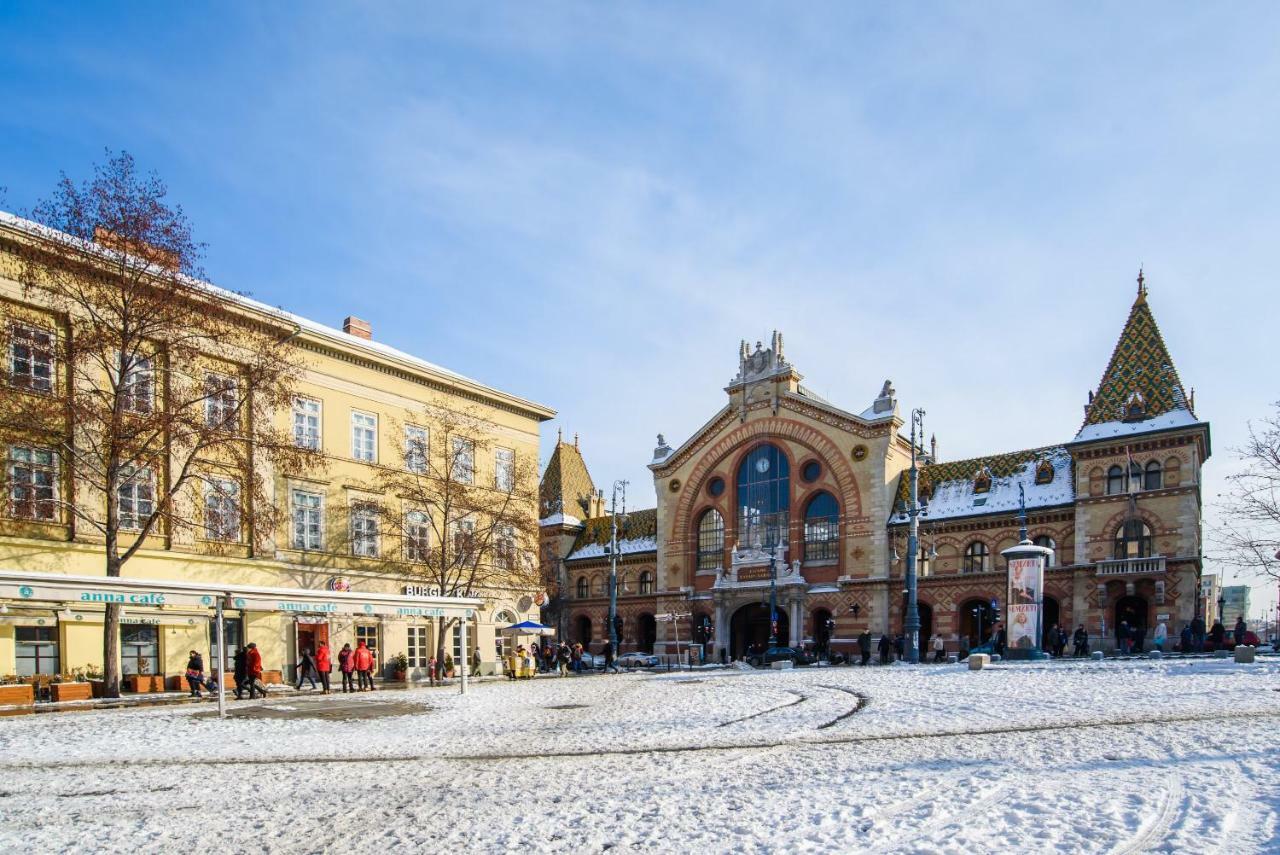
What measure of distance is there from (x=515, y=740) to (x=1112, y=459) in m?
37.4

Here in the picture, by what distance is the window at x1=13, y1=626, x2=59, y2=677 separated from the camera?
83.2 ft

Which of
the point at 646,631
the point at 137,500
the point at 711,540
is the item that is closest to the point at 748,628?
the point at 711,540

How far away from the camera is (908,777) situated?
1022 cm

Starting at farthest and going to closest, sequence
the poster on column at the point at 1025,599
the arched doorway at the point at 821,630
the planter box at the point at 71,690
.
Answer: the arched doorway at the point at 821,630
the poster on column at the point at 1025,599
the planter box at the point at 71,690

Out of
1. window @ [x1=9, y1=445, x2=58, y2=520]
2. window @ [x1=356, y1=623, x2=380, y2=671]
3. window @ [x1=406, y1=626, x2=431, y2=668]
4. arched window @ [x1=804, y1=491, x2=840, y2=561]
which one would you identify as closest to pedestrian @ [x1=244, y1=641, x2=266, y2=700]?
window @ [x1=9, y1=445, x2=58, y2=520]

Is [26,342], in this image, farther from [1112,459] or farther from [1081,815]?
[1112,459]

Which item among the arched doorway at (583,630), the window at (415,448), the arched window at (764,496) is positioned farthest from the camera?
the arched doorway at (583,630)

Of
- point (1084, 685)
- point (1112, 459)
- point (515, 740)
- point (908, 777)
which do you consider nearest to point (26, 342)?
point (515, 740)

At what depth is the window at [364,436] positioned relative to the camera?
119 feet

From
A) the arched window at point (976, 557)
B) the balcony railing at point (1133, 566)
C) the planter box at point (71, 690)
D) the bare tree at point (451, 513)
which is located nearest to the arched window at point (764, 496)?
the arched window at point (976, 557)

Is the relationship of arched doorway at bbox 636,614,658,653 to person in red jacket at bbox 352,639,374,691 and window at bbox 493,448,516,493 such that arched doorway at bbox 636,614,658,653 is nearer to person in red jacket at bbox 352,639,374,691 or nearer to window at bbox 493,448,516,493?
window at bbox 493,448,516,493

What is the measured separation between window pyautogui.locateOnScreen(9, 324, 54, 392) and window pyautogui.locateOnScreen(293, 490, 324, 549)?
876 cm

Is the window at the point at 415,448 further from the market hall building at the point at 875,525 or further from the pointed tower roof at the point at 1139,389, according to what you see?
the pointed tower roof at the point at 1139,389

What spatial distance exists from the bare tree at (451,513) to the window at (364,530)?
0.04 meters
